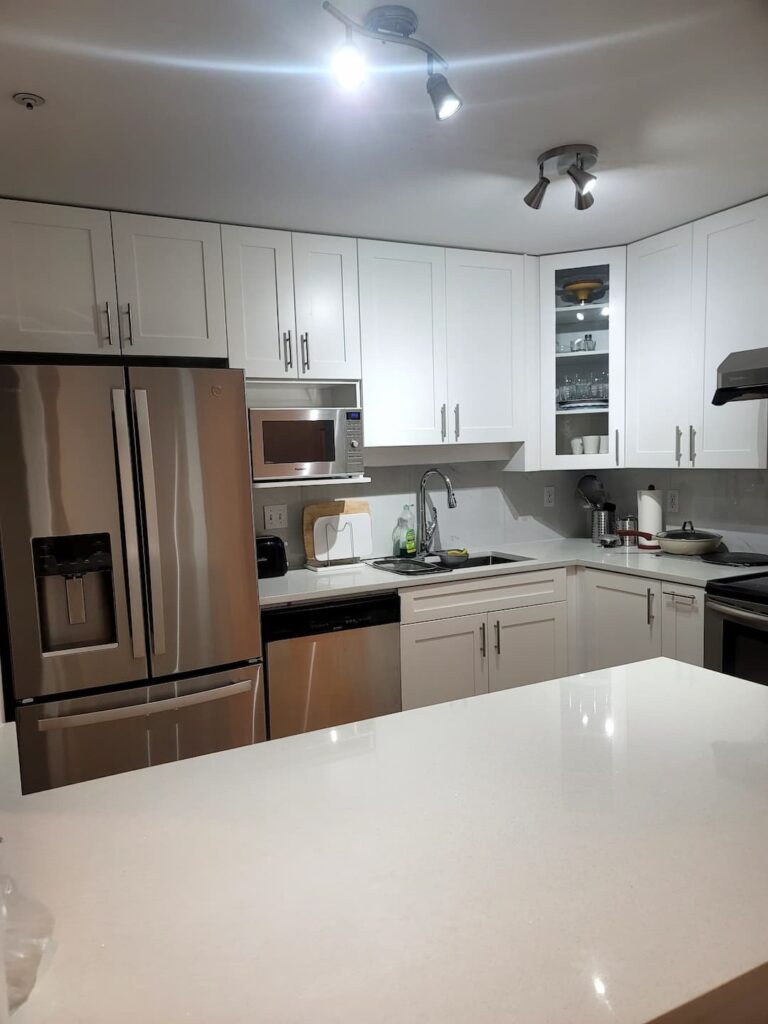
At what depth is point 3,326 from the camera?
230 centimetres

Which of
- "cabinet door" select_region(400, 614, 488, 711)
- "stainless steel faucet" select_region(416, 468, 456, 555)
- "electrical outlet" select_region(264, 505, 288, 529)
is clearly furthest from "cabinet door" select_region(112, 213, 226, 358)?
"cabinet door" select_region(400, 614, 488, 711)

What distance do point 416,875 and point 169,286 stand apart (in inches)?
91.4

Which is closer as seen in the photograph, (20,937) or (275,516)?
(20,937)

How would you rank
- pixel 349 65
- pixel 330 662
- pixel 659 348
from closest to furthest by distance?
1. pixel 349 65
2. pixel 330 662
3. pixel 659 348

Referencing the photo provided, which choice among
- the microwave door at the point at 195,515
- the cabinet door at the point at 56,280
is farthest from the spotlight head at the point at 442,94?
the cabinet door at the point at 56,280

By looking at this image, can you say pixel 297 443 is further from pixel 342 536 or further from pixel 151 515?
pixel 151 515

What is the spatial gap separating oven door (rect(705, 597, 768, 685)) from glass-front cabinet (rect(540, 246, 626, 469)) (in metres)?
1.00

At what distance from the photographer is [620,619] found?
3021 millimetres

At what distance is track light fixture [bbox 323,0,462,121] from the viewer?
1.37 metres

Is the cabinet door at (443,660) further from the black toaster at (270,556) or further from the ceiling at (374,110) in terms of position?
the ceiling at (374,110)

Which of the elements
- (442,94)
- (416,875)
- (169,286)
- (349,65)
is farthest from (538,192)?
(416,875)

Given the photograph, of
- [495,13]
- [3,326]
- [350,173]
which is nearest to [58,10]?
[495,13]

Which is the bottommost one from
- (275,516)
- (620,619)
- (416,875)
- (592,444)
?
(620,619)

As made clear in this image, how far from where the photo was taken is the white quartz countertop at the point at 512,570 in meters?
2.65
